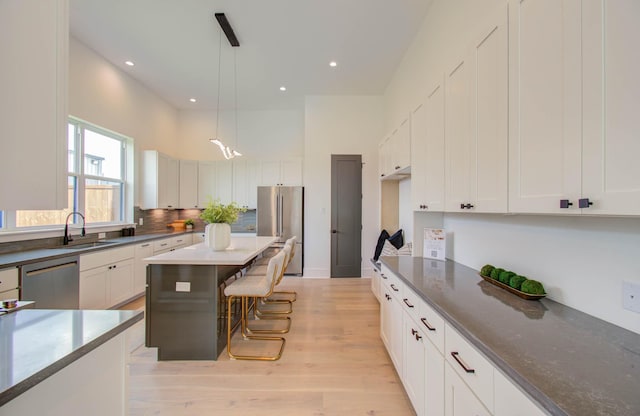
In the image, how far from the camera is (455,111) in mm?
1699

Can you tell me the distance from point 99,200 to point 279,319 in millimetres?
3438

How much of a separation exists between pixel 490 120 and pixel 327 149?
12.1 ft

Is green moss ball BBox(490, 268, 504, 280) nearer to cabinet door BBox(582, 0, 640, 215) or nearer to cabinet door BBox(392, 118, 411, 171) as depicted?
cabinet door BBox(582, 0, 640, 215)

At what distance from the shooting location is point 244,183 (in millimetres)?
5395

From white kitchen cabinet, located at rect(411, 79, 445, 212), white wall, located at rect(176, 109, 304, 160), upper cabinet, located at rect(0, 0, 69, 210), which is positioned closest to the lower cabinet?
white kitchen cabinet, located at rect(411, 79, 445, 212)

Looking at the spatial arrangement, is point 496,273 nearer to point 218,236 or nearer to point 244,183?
point 218,236

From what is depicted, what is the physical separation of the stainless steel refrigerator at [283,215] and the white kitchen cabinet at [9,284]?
315 centimetres

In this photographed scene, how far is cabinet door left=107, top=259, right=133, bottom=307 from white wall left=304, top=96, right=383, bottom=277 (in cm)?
280

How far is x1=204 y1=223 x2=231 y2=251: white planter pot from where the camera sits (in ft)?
8.56

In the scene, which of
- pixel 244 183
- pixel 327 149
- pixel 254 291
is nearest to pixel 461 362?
pixel 254 291

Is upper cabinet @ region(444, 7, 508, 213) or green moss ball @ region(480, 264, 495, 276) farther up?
upper cabinet @ region(444, 7, 508, 213)

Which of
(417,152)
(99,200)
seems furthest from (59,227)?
(417,152)

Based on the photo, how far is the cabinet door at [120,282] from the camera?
317 cm

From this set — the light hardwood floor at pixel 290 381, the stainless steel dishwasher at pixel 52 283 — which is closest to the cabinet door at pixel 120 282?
the stainless steel dishwasher at pixel 52 283
